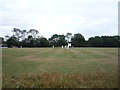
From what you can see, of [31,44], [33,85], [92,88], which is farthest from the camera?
[31,44]

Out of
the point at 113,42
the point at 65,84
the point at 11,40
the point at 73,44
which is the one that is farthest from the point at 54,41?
the point at 65,84

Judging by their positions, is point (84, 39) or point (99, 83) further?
point (84, 39)

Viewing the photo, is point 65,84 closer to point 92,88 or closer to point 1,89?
point 92,88

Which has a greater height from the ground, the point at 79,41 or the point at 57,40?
the point at 57,40

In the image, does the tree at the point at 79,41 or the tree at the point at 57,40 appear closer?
the tree at the point at 79,41

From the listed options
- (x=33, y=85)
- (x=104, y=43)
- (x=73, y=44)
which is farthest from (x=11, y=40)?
(x=33, y=85)

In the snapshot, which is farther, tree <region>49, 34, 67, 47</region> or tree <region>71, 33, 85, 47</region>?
tree <region>49, 34, 67, 47</region>

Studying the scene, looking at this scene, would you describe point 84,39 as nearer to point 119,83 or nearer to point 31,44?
point 31,44

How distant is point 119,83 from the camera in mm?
6031

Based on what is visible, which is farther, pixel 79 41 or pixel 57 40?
pixel 57 40

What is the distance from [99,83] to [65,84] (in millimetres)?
1113

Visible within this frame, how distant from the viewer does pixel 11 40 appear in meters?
94.3

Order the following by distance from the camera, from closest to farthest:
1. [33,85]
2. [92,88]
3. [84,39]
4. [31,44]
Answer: [92,88], [33,85], [31,44], [84,39]

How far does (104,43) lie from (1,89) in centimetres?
8627
